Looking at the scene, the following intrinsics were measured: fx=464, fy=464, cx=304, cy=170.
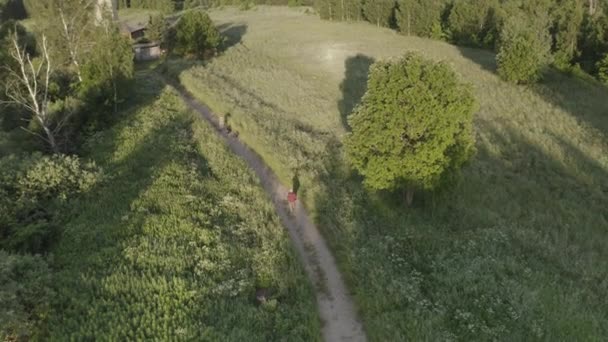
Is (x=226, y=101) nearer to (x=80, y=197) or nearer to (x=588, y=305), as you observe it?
(x=80, y=197)

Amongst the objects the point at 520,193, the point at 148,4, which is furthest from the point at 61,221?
the point at 148,4

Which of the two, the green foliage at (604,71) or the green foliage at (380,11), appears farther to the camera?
the green foliage at (380,11)

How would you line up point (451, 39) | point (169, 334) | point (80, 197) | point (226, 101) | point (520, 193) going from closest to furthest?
point (169, 334) < point (80, 197) < point (520, 193) < point (226, 101) < point (451, 39)

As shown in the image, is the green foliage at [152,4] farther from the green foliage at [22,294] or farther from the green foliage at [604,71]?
the green foliage at [22,294]

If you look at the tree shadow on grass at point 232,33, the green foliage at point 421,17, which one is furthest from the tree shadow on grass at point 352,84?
the green foliage at point 421,17

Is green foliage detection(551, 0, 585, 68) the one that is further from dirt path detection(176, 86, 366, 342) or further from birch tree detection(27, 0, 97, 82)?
birch tree detection(27, 0, 97, 82)

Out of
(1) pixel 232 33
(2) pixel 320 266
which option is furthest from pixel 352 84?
(1) pixel 232 33

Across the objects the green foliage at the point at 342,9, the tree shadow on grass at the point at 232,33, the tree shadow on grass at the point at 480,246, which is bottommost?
the tree shadow on grass at the point at 480,246
